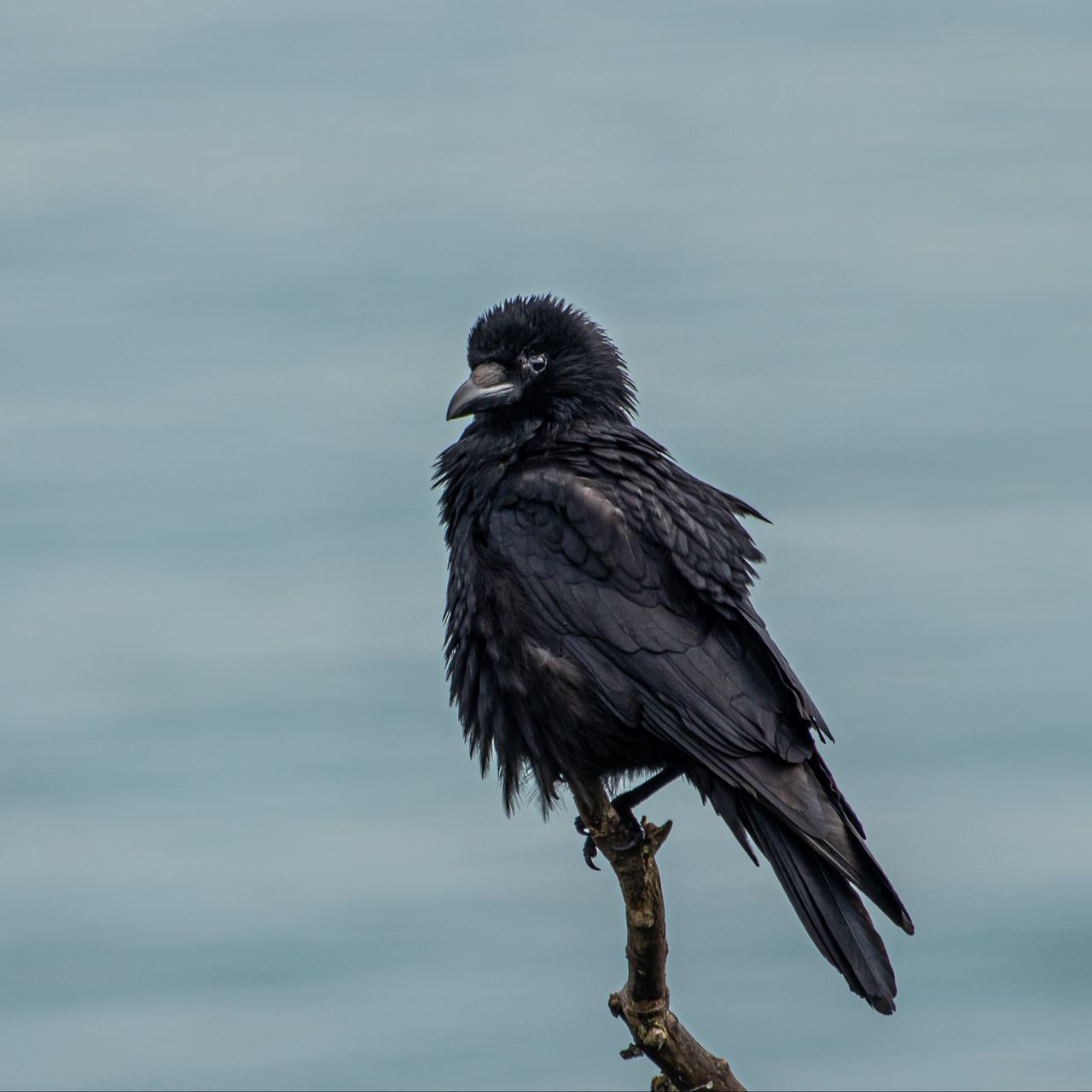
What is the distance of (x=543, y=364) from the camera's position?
7.41 meters

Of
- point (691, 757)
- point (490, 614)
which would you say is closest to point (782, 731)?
point (691, 757)

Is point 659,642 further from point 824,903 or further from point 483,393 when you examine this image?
point 483,393

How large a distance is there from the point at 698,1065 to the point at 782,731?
1174 millimetres

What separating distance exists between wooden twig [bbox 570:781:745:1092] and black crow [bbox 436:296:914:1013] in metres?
0.32

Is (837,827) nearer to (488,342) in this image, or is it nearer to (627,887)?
(627,887)

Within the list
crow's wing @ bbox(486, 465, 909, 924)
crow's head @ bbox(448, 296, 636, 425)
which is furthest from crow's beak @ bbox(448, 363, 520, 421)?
crow's wing @ bbox(486, 465, 909, 924)

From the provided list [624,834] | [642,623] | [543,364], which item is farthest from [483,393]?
[624,834]

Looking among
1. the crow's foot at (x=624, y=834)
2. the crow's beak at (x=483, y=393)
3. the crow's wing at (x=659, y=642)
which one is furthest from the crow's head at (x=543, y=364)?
the crow's foot at (x=624, y=834)

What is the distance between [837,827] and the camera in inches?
237

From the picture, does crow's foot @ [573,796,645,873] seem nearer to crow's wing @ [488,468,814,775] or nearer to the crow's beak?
crow's wing @ [488,468,814,775]

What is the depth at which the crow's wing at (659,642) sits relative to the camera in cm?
621

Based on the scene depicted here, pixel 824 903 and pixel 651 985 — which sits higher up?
pixel 824 903

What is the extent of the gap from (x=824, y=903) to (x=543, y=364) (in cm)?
259

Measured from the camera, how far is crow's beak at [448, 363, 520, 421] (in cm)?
712
